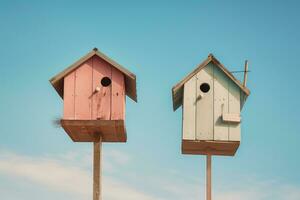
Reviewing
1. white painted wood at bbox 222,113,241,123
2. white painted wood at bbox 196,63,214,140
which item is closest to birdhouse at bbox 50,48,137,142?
white painted wood at bbox 196,63,214,140

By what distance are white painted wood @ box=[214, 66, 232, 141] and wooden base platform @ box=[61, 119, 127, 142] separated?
1.71 meters

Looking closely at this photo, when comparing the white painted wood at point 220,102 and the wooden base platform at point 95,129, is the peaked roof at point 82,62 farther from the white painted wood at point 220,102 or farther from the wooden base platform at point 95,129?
the white painted wood at point 220,102

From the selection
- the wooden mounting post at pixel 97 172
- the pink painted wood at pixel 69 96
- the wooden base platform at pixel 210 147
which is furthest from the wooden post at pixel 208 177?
the pink painted wood at pixel 69 96

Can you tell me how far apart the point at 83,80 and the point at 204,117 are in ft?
7.58

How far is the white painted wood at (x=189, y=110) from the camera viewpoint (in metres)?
13.1

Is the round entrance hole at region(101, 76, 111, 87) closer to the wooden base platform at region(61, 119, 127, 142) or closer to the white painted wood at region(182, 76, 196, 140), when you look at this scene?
the wooden base platform at region(61, 119, 127, 142)

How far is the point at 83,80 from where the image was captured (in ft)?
43.2

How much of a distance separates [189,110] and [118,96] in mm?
1325

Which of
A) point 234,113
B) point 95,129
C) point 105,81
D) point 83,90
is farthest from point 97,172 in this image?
point 234,113

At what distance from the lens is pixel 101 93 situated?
1304 centimetres

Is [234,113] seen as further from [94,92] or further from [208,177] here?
[94,92]

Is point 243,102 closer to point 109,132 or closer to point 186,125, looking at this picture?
point 186,125

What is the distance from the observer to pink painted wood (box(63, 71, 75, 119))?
42.5 feet

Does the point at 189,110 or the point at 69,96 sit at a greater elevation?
the point at 69,96
